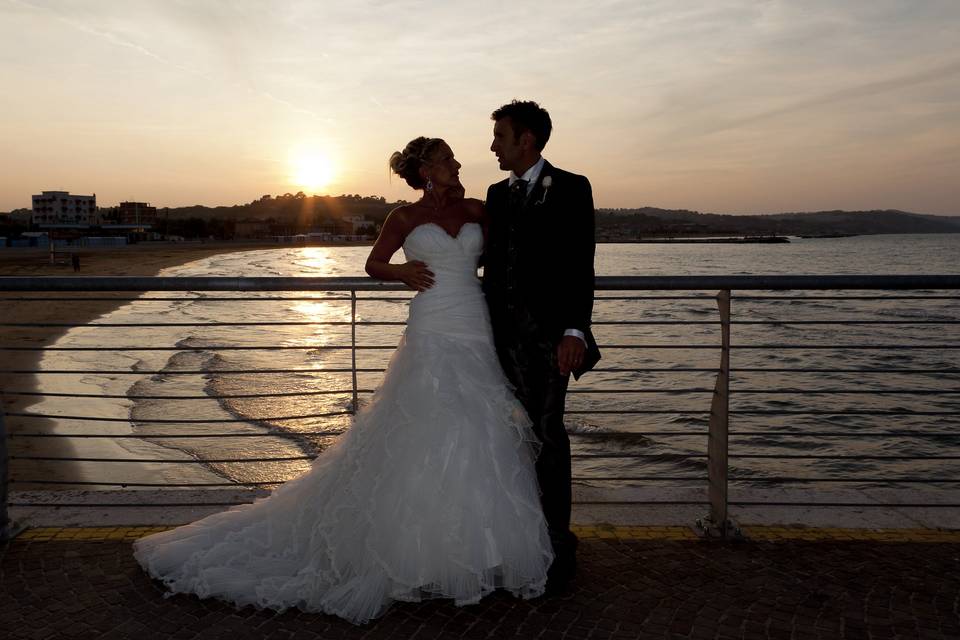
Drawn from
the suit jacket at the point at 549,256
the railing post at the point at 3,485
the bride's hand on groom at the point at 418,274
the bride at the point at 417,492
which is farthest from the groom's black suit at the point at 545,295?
the railing post at the point at 3,485

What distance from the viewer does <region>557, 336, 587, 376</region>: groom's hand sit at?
3.51 m

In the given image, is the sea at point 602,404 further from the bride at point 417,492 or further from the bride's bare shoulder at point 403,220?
the bride's bare shoulder at point 403,220

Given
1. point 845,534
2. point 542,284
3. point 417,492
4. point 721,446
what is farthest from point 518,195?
point 845,534

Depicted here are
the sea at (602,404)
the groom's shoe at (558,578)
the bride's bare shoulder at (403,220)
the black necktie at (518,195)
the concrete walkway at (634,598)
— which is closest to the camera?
the concrete walkway at (634,598)

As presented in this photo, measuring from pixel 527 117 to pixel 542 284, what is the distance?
0.75 m

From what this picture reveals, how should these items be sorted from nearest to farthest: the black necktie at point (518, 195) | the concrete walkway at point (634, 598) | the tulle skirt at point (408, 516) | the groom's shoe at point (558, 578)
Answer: the concrete walkway at point (634, 598), the tulle skirt at point (408, 516), the groom's shoe at point (558, 578), the black necktie at point (518, 195)

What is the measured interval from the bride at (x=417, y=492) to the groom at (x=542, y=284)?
0.37 ft

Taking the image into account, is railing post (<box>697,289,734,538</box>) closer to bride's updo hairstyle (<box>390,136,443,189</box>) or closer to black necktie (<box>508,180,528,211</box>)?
black necktie (<box>508,180,528,211</box>)

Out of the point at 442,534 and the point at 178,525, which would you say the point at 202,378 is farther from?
the point at 442,534

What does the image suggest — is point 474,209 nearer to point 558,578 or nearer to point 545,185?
point 545,185

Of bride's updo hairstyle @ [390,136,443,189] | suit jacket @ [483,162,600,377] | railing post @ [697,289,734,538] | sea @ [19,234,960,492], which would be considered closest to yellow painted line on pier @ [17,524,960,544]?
railing post @ [697,289,734,538]

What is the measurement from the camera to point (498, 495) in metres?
3.38

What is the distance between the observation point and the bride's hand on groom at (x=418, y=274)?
3.62 metres

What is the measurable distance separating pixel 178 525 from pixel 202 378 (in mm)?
11071
